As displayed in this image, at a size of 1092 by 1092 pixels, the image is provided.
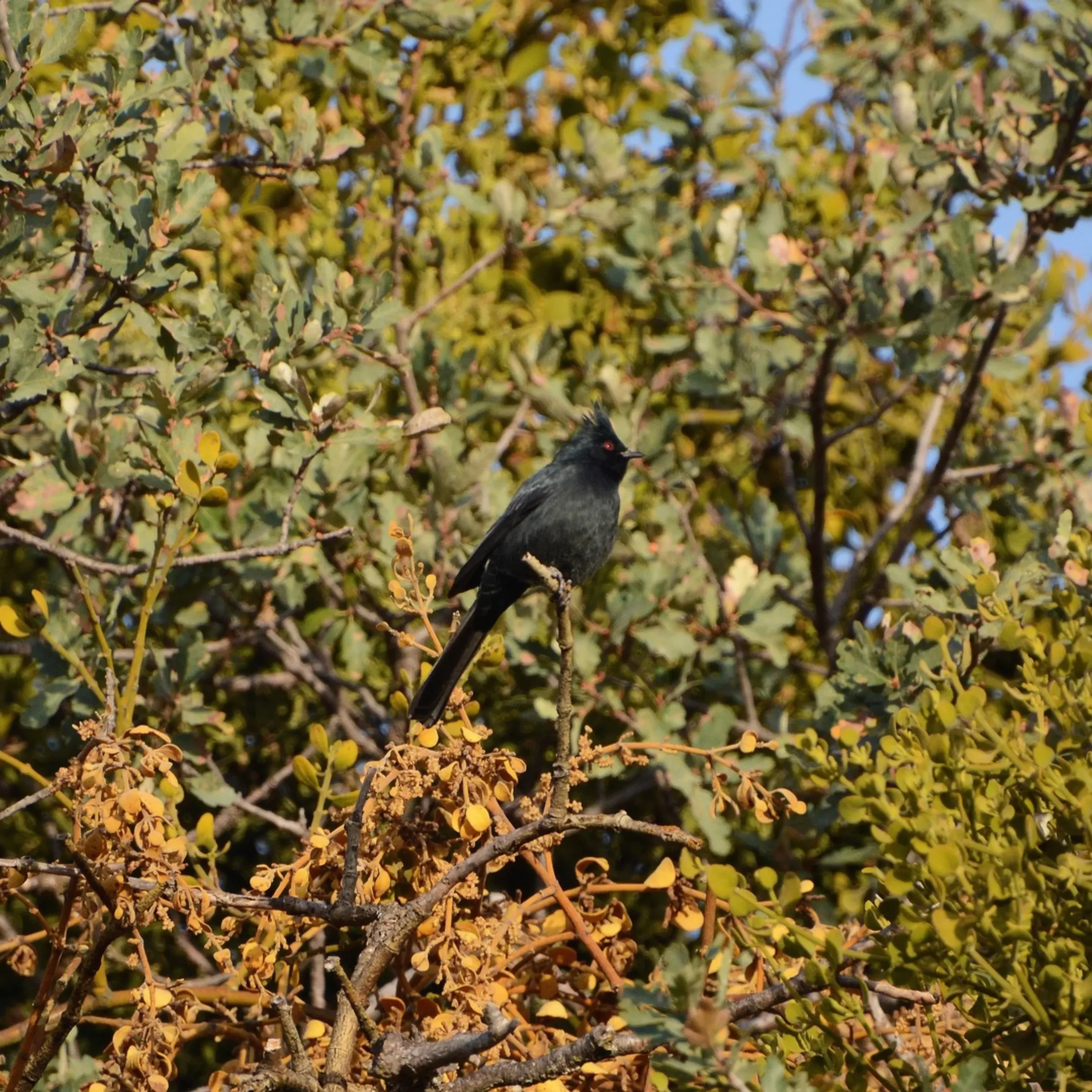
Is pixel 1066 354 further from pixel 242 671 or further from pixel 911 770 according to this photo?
pixel 911 770

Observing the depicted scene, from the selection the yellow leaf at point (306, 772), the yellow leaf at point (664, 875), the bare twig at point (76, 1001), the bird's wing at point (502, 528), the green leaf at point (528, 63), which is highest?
the green leaf at point (528, 63)

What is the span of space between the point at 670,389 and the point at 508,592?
1445mm

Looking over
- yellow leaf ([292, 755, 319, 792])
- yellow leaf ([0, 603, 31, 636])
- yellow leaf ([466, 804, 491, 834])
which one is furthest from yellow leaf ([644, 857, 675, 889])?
yellow leaf ([0, 603, 31, 636])

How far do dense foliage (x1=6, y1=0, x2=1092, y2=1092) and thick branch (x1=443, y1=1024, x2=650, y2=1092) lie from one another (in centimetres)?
1

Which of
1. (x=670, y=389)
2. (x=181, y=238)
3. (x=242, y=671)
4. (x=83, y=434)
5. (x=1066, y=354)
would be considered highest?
(x=1066, y=354)

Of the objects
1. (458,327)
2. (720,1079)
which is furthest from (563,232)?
(720,1079)

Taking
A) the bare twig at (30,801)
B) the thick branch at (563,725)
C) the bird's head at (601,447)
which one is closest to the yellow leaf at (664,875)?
the thick branch at (563,725)

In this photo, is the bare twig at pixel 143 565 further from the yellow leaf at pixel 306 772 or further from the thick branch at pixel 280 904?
the thick branch at pixel 280 904

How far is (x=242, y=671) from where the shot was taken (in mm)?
5707

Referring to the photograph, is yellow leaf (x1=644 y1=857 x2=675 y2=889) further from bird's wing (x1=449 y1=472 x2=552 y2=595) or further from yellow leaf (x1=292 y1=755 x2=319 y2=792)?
bird's wing (x1=449 y1=472 x2=552 y2=595)

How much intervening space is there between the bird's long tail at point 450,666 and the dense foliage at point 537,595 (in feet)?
0.33

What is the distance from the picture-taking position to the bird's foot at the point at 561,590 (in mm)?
3350

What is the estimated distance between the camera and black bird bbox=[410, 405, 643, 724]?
489 centimetres

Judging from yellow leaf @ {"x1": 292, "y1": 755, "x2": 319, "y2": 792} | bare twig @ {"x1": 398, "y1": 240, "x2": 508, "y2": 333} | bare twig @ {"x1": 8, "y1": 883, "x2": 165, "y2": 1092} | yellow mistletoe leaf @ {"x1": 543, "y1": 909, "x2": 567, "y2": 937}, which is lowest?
bare twig @ {"x1": 8, "y1": 883, "x2": 165, "y2": 1092}
